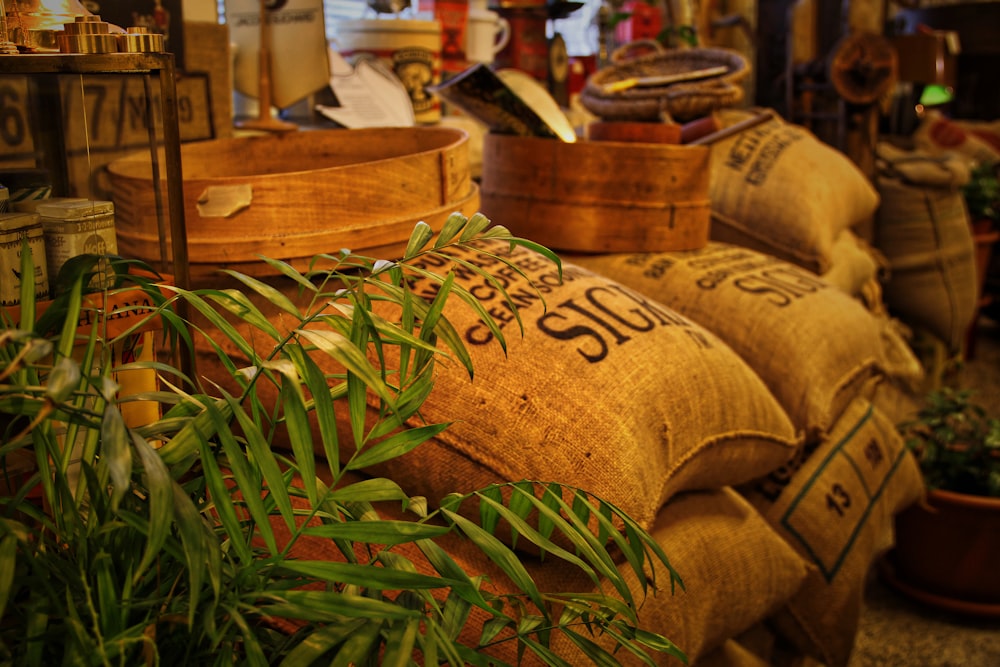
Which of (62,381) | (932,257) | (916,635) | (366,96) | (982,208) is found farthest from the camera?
(982,208)

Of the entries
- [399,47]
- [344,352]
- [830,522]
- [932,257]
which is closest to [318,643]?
[344,352]

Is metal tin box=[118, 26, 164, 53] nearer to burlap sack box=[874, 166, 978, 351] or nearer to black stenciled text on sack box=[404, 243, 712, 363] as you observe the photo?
black stenciled text on sack box=[404, 243, 712, 363]

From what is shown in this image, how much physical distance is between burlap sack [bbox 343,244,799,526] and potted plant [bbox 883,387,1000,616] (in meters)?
0.80

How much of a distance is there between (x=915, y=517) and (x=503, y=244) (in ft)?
3.73

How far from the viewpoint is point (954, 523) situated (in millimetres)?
1866

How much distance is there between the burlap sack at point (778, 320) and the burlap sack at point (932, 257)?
1489mm

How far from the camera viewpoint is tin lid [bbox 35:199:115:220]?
704mm

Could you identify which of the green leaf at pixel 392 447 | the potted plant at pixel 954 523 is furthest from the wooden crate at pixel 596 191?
the green leaf at pixel 392 447

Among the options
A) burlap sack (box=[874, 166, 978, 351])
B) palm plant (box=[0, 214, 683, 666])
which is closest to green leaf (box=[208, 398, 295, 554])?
palm plant (box=[0, 214, 683, 666])

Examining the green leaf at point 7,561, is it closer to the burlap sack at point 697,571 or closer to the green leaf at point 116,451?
the green leaf at point 116,451

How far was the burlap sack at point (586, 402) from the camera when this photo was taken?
96 cm

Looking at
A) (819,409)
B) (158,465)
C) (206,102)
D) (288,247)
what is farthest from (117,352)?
(819,409)

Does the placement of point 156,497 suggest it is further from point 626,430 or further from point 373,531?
point 626,430

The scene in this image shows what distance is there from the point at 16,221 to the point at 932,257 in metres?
2.92
